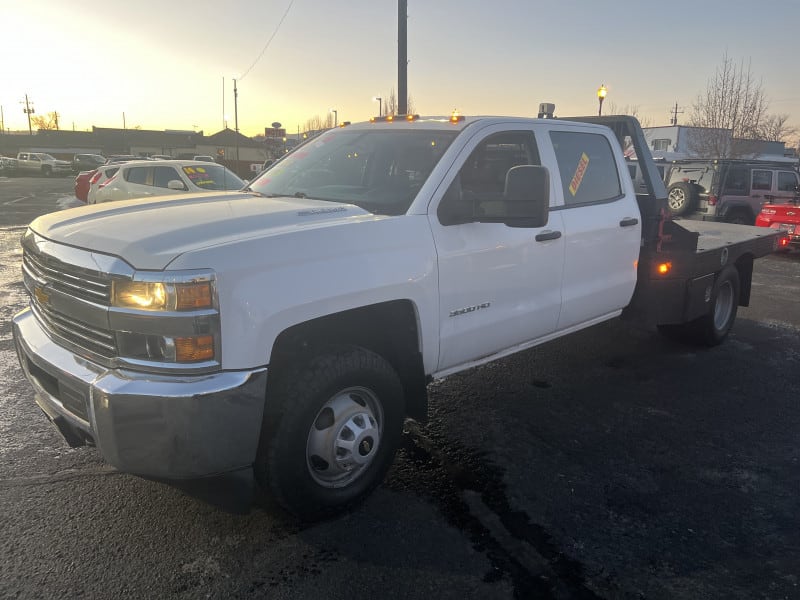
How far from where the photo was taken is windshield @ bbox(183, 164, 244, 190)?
40.9ft

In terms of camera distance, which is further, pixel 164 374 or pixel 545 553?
A: pixel 545 553

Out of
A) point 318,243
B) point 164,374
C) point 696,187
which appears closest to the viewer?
point 164,374

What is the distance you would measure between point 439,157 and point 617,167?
2024 millimetres

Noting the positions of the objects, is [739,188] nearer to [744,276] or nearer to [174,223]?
[744,276]

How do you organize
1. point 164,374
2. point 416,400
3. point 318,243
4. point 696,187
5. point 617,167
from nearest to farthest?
point 164,374, point 318,243, point 416,400, point 617,167, point 696,187

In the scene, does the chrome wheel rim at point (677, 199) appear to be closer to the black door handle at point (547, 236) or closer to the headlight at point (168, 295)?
the black door handle at point (547, 236)

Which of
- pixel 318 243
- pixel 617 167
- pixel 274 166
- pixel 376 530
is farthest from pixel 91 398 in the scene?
→ pixel 617 167

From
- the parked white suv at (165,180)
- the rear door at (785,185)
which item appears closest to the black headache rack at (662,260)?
the parked white suv at (165,180)

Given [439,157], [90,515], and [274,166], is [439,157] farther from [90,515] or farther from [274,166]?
[90,515]

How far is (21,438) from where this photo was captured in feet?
12.9

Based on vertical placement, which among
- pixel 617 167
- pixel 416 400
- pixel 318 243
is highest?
pixel 617 167

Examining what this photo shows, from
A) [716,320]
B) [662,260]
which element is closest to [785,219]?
[716,320]

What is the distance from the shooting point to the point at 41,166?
5059 centimetres

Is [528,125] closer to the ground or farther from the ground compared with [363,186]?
farther from the ground
